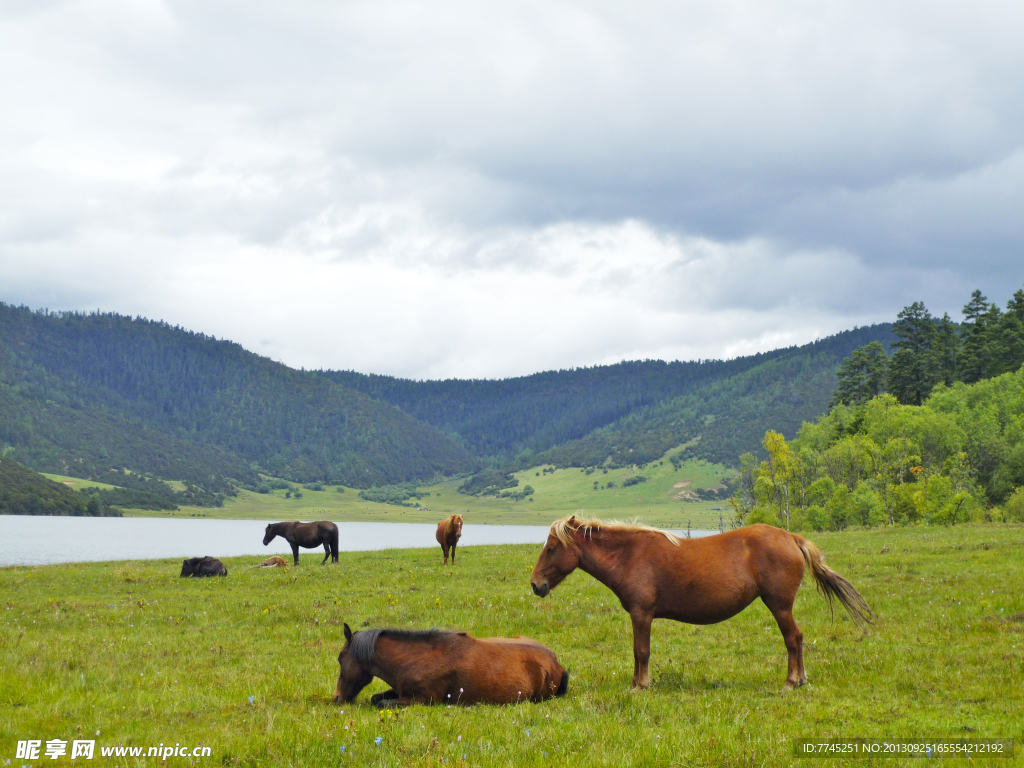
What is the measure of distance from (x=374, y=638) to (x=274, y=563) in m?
28.0

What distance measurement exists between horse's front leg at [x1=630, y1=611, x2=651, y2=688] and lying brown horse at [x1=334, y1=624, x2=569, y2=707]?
1196 mm

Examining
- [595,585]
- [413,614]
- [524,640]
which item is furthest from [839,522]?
[524,640]

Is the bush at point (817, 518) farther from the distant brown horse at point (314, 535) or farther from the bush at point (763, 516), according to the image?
the distant brown horse at point (314, 535)

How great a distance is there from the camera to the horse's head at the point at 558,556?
1198 cm

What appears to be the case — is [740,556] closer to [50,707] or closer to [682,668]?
[682,668]

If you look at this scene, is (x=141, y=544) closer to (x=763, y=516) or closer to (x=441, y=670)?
(x=763, y=516)

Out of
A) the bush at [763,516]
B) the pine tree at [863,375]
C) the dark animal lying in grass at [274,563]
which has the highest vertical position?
the pine tree at [863,375]

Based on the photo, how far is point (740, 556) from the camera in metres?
11.5

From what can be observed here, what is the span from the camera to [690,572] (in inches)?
450

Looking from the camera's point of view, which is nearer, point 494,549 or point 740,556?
point 740,556

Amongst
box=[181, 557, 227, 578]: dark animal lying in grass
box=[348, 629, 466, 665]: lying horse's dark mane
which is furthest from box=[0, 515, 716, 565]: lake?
box=[348, 629, 466, 665]: lying horse's dark mane

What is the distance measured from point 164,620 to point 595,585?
13.5m

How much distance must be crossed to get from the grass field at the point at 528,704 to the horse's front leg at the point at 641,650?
32 cm

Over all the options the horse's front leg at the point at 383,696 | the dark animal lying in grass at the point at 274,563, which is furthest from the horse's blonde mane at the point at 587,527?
the dark animal lying in grass at the point at 274,563
